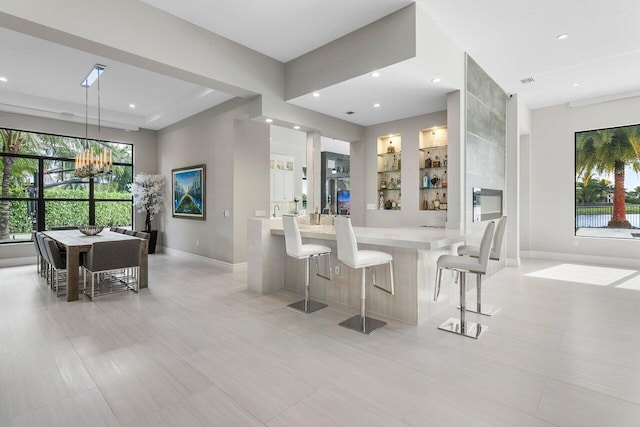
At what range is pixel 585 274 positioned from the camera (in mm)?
5492

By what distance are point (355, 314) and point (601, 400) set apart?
2058 mm

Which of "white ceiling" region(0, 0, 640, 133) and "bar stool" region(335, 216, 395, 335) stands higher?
"white ceiling" region(0, 0, 640, 133)

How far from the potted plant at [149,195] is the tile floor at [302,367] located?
390 cm

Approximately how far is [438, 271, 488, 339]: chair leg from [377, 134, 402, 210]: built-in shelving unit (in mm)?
3179

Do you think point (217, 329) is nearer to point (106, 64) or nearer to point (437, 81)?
point (437, 81)

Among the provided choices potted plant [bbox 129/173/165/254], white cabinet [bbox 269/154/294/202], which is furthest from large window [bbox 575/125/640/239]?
potted plant [bbox 129/173/165/254]

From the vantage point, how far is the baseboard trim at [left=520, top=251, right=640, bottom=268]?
20.2ft

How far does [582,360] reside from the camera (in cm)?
252

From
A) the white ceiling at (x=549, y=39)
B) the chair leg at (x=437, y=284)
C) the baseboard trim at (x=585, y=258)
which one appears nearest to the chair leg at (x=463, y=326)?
the chair leg at (x=437, y=284)

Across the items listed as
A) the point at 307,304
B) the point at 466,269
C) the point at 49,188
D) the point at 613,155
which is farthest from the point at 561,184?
the point at 49,188

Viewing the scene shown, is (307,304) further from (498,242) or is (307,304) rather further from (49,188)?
(49,188)

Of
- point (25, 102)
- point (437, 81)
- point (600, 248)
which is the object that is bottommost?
point (600, 248)

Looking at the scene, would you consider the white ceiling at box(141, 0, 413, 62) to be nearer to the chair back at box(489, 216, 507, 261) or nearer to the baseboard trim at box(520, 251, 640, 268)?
the chair back at box(489, 216, 507, 261)

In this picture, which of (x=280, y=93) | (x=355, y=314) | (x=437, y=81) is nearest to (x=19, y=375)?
(x=355, y=314)
